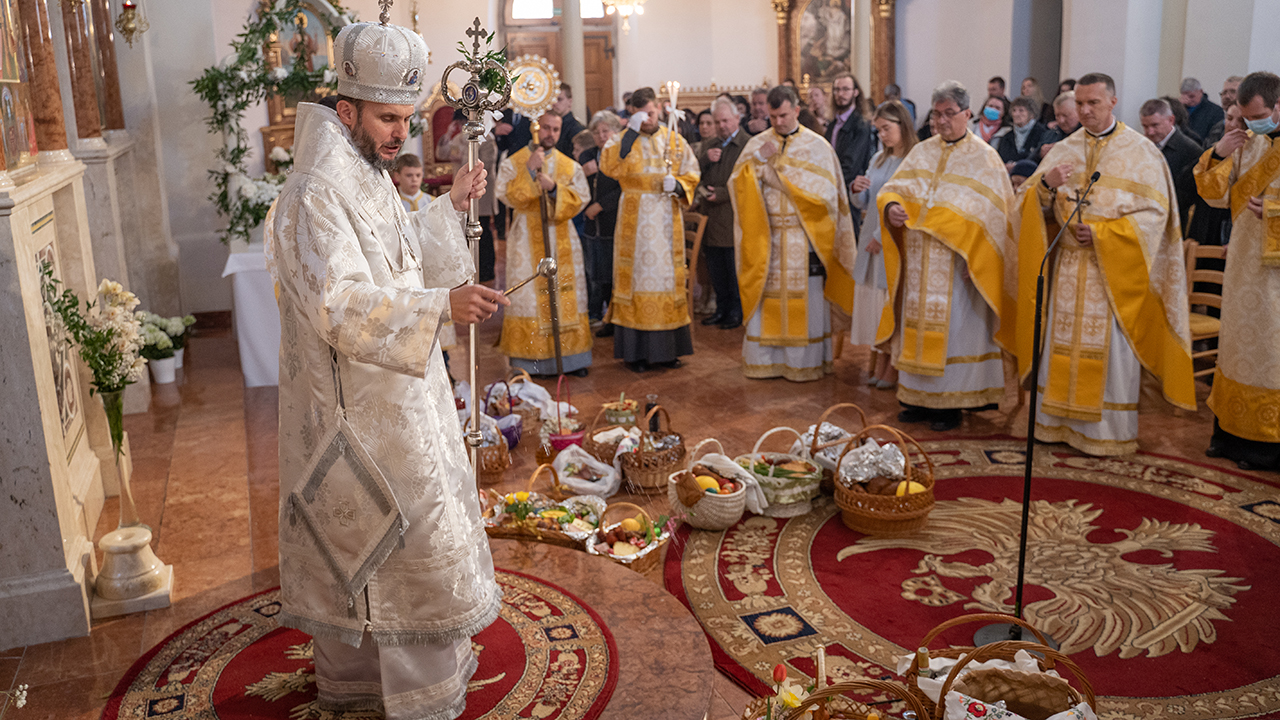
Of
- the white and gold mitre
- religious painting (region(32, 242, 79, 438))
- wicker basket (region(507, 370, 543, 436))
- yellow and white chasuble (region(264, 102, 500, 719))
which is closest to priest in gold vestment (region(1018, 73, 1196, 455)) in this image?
wicker basket (region(507, 370, 543, 436))

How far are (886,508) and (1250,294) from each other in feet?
7.59

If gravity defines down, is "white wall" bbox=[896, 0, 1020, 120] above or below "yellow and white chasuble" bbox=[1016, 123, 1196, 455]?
above

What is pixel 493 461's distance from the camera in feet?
17.4

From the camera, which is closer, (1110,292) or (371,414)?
(371,414)

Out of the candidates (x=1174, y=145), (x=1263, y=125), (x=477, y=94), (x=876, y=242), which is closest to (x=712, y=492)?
(x=477, y=94)

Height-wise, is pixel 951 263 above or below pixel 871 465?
above

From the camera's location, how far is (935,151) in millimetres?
6078

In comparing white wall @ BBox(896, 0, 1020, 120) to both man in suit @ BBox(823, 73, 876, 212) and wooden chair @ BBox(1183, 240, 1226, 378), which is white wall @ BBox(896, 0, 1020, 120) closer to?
man in suit @ BBox(823, 73, 876, 212)

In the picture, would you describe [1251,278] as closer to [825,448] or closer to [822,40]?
[825,448]

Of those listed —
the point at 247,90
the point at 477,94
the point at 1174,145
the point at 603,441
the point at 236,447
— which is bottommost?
the point at 236,447

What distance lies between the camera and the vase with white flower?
3.95m

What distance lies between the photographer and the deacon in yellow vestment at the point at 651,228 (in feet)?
24.5

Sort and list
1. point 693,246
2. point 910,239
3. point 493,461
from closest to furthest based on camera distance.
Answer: point 493,461
point 910,239
point 693,246

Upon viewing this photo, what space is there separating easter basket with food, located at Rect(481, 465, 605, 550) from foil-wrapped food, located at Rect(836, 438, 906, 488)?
1.12 metres
